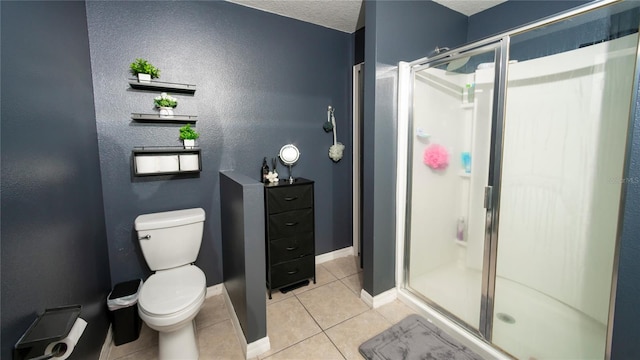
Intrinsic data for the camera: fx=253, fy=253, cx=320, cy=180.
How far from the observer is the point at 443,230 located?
2.34m

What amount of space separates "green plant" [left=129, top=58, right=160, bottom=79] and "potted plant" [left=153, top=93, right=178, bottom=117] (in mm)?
167

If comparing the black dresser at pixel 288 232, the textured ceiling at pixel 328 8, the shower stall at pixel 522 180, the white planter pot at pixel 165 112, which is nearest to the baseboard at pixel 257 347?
the black dresser at pixel 288 232

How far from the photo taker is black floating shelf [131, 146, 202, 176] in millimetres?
1835

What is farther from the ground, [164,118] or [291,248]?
[164,118]

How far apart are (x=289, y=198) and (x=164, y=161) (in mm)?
995

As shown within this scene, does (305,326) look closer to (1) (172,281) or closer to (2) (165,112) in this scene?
(1) (172,281)

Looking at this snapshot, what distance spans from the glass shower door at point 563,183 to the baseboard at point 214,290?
7.01 ft

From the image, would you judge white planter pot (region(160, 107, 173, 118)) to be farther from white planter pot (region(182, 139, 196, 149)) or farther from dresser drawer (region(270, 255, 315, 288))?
dresser drawer (region(270, 255, 315, 288))

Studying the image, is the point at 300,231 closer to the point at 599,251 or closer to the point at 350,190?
the point at 350,190

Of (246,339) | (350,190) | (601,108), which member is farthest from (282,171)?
(601,108)

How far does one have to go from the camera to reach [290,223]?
7.30 ft

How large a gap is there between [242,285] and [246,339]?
0.33m

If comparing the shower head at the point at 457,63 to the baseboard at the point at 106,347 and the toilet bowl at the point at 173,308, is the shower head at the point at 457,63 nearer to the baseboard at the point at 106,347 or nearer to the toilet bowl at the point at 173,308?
the toilet bowl at the point at 173,308

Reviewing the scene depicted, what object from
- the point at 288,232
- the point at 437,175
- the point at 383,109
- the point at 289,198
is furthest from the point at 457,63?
the point at 288,232
